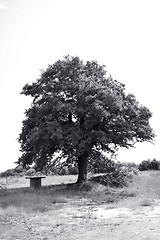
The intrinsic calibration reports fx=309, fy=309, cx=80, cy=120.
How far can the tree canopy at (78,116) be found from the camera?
29.0 metres

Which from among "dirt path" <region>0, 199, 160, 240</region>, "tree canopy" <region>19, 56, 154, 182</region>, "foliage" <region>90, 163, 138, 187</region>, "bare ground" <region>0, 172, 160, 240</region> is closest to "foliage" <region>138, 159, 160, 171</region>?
"foliage" <region>90, 163, 138, 187</region>

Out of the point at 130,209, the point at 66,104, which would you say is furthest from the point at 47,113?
the point at 130,209

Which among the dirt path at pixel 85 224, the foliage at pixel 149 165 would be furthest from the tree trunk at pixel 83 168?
the foliage at pixel 149 165

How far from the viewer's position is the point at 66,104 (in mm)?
29156

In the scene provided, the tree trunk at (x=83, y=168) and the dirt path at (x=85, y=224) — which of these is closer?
the dirt path at (x=85, y=224)

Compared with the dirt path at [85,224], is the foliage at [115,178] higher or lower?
higher

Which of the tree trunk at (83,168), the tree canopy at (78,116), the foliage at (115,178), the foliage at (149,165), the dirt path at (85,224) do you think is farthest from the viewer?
the foliage at (149,165)

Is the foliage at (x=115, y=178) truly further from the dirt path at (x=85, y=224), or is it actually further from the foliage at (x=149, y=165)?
the foliage at (x=149, y=165)

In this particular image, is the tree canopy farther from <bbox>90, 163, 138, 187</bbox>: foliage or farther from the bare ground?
the bare ground

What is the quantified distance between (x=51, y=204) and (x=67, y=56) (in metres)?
17.4

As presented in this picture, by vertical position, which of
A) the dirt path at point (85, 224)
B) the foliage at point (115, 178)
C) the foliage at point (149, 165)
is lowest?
the dirt path at point (85, 224)

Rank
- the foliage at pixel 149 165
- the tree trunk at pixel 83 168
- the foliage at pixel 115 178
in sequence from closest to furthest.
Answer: the tree trunk at pixel 83 168 → the foliage at pixel 115 178 → the foliage at pixel 149 165

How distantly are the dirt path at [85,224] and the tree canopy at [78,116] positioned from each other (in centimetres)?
1139

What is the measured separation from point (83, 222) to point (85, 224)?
18.6 inches
